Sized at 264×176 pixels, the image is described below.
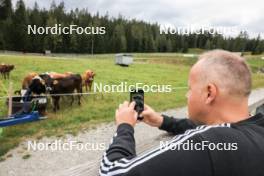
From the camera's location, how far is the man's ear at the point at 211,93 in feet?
5.52

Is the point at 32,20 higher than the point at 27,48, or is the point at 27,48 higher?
the point at 32,20

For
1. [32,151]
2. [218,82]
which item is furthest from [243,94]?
[32,151]

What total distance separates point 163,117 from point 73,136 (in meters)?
7.18

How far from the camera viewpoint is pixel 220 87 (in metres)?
1.68

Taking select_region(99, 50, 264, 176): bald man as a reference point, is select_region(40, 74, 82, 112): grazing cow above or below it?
below

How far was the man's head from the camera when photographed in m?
1.68

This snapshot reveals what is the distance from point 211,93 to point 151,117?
0.72 metres

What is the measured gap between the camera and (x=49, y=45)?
→ 5159 centimetres

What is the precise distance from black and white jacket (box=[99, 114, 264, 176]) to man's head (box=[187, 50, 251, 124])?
102 mm

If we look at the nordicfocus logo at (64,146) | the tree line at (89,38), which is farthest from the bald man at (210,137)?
the tree line at (89,38)

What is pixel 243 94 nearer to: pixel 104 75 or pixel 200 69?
pixel 200 69

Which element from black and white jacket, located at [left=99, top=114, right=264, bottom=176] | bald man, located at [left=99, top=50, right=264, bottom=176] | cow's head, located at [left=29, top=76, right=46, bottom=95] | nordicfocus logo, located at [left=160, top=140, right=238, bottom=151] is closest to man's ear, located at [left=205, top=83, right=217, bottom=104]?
bald man, located at [left=99, top=50, right=264, bottom=176]

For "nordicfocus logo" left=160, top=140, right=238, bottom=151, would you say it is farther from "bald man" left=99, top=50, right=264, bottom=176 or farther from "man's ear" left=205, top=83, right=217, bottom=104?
"man's ear" left=205, top=83, right=217, bottom=104

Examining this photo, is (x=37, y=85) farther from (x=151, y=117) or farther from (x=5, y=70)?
(x=151, y=117)
